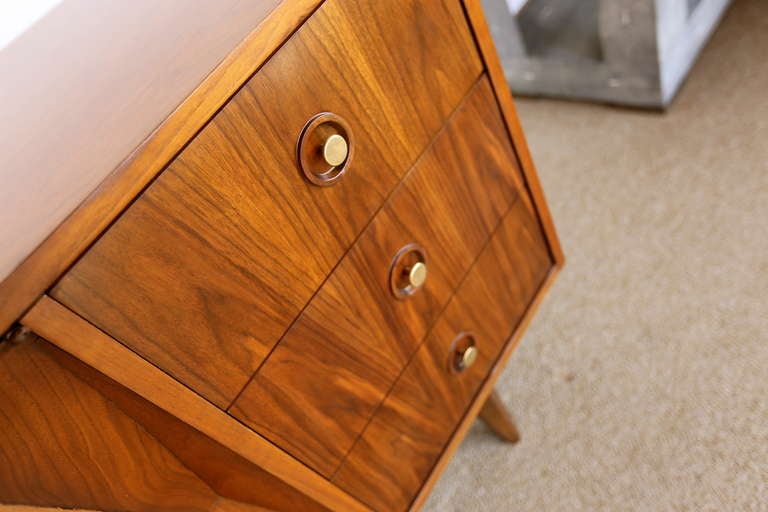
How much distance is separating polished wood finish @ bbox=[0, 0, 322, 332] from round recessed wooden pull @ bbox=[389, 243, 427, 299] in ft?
0.68

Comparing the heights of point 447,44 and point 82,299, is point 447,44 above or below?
above

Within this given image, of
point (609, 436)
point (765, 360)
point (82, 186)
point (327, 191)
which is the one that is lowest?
point (82, 186)

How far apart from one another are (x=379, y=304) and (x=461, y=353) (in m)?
0.15

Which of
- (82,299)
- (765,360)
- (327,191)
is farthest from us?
(765,360)

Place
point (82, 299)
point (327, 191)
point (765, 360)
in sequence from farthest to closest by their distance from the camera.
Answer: point (765, 360) < point (327, 191) < point (82, 299)

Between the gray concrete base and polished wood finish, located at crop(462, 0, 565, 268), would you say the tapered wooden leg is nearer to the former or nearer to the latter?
polished wood finish, located at crop(462, 0, 565, 268)

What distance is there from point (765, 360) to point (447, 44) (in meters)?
0.61

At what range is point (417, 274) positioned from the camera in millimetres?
601

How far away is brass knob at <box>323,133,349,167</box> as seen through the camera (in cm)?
49

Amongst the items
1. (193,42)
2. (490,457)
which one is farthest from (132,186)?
(490,457)

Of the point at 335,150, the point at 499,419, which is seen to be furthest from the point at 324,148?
the point at 499,419

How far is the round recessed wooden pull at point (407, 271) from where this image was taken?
587mm

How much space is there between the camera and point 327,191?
51cm

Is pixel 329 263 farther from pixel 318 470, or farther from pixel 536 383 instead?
pixel 536 383
